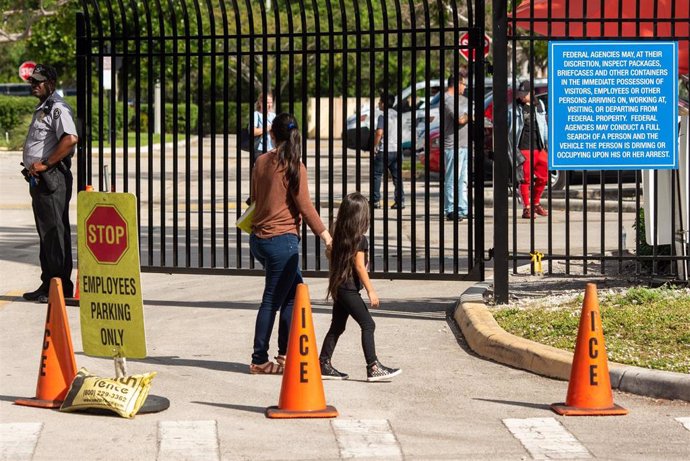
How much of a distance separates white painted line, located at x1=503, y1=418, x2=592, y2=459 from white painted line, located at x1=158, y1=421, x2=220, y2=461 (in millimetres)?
1545

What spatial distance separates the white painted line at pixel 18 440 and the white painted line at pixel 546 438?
7.98 ft

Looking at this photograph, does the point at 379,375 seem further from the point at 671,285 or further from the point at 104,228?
the point at 671,285

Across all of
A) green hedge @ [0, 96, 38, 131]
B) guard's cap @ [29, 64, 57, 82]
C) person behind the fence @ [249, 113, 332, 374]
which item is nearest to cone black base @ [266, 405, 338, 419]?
person behind the fence @ [249, 113, 332, 374]

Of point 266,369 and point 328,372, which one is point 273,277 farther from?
point 328,372

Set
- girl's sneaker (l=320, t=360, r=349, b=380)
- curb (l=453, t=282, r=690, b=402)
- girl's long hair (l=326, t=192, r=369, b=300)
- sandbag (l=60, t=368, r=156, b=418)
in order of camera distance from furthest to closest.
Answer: girl's sneaker (l=320, t=360, r=349, b=380) < girl's long hair (l=326, t=192, r=369, b=300) < curb (l=453, t=282, r=690, b=402) < sandbag (l=60, t=368, r=156, b=418)

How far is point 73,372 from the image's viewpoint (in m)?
7.82

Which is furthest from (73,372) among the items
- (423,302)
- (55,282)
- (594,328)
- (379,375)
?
(423,302)

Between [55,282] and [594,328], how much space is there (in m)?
3.01

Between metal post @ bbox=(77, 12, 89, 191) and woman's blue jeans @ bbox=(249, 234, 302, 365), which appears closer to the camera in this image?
woman's blue jeans @ bbox=(249, 234, 302, 365)

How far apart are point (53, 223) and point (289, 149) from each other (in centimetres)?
331

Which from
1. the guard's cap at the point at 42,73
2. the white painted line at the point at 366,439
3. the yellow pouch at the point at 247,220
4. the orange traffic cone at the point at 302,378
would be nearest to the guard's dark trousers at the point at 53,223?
the guard's cap at the point at 42,73

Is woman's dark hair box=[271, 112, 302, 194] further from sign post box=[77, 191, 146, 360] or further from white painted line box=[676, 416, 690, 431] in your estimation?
white painted line box=[676, 416, 690, 431]

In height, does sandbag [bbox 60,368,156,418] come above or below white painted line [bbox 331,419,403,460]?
above

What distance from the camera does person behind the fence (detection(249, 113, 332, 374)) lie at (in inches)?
340
